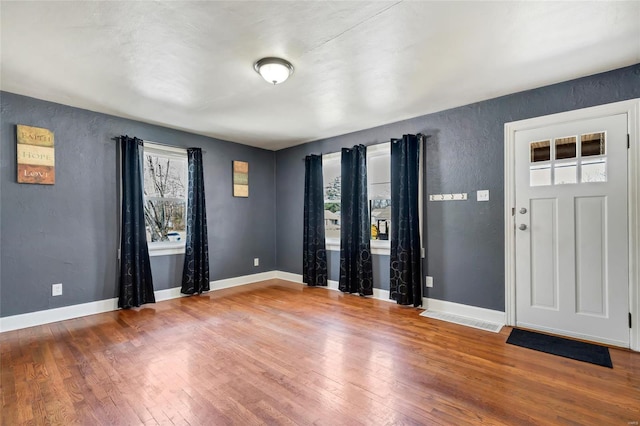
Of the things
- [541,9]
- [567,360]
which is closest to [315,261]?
[567,360]

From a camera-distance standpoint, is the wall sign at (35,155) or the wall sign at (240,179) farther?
the wall sign at (240,179)

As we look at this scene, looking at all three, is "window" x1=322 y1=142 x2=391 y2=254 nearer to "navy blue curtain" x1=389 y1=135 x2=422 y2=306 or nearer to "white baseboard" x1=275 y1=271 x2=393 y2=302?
"navy blue curtain" x1=389 y1=135 x2=422 y2=306

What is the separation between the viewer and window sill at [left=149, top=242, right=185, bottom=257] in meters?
4.25

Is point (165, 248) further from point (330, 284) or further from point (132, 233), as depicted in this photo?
point (330, 284)

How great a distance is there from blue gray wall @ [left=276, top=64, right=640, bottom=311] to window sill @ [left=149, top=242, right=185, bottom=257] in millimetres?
3443

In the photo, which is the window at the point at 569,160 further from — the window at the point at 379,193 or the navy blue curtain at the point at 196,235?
the navy blue curtain at the point at 196,235

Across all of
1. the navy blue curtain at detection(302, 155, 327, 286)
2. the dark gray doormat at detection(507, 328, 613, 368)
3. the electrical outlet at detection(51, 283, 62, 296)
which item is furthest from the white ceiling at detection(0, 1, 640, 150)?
the dark gray doormat at detection(507, 328, 613, 368)

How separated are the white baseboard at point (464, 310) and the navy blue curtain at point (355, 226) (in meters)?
0.87

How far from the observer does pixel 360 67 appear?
2.62 m

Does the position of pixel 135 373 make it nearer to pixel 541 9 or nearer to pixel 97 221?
pixel 97 221

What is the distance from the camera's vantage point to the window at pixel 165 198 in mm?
4344

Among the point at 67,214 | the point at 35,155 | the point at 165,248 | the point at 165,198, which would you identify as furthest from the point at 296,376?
the point at 35,155

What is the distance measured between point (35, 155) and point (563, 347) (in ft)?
18.0

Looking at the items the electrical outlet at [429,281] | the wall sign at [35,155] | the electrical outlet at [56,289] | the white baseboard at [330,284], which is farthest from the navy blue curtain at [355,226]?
the wall sign at [35,155]
